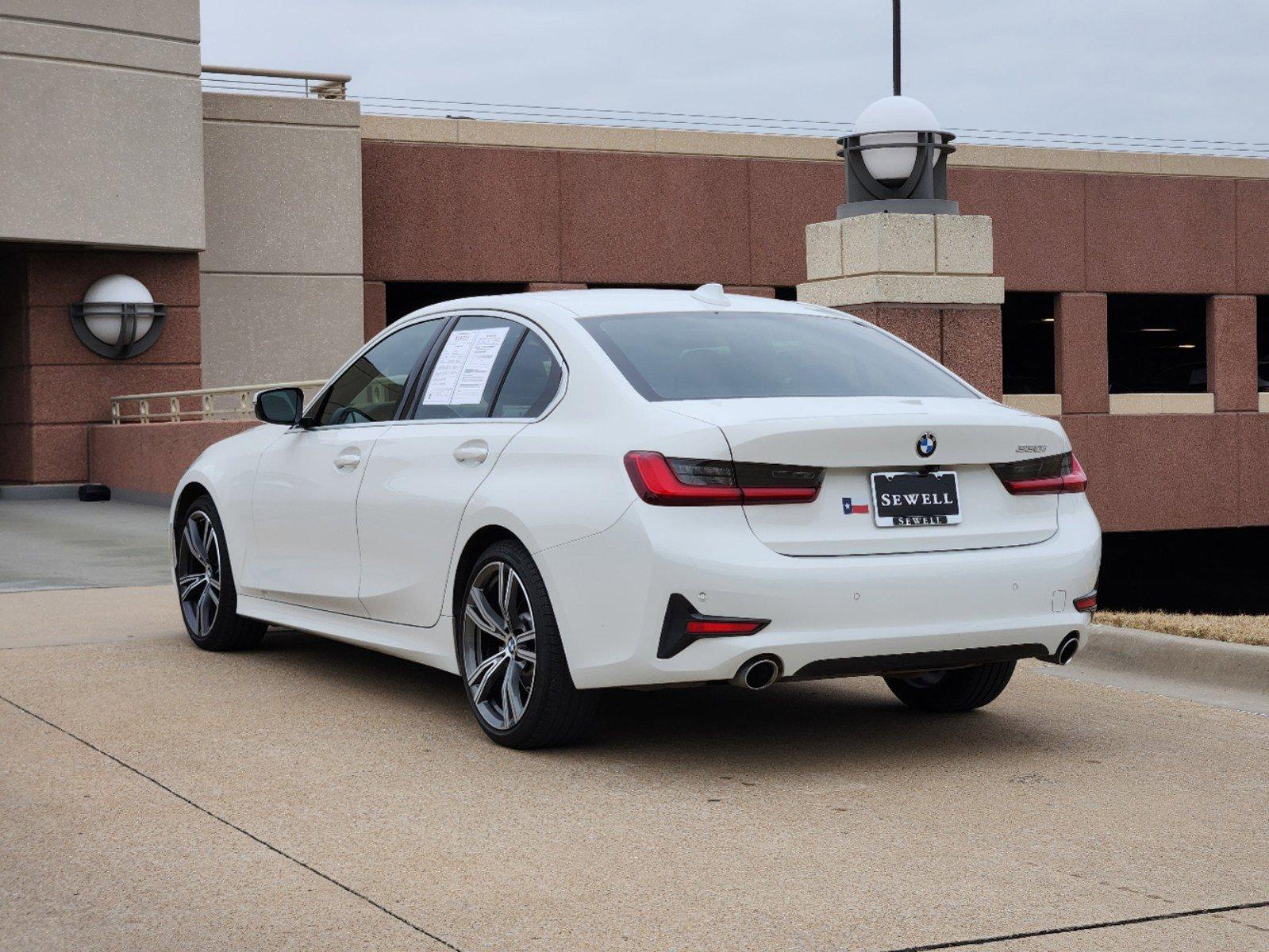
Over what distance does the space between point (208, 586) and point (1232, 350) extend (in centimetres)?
2293

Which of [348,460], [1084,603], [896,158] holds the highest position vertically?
[896,158]

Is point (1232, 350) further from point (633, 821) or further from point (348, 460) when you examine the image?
point (633, 821)

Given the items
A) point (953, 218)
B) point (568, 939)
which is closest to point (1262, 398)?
point (953, 218)

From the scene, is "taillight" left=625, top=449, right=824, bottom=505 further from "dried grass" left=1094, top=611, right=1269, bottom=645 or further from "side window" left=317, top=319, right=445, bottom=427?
"dried grass" left=1094, top=611, right=1269, bottom=645

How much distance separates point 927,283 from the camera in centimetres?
1201

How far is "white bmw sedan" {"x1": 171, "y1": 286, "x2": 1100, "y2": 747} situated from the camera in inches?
210

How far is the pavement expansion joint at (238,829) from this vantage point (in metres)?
4.04

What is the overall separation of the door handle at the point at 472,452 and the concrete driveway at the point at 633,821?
1.00 m

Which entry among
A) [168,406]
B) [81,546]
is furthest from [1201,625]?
[168,406]

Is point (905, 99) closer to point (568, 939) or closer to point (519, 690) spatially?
point (519, 690)

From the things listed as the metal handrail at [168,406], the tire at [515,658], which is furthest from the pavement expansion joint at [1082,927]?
the metal handrail at [168,406]

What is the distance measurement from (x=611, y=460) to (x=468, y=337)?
147 centimetres

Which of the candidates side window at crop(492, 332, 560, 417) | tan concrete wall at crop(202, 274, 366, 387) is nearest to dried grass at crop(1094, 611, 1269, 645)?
side window at crop(492, 332, 560, 417)

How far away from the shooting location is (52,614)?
9.80 m
